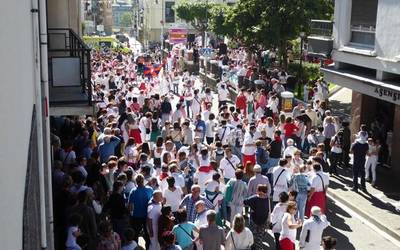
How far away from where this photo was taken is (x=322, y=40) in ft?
65.6

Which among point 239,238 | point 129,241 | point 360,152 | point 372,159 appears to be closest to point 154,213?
point 129,241

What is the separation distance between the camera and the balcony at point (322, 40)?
19.8 metres

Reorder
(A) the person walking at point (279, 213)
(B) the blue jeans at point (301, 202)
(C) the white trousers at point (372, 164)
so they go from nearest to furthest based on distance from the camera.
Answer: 1. (A) the person walking at point (279, 213)
2. (B) the blue jeans at point (301, 202)
3. (C) the white trousers at point (372, 164)

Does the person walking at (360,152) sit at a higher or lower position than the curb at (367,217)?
higher

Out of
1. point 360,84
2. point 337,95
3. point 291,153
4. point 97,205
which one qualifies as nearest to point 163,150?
point 291,153

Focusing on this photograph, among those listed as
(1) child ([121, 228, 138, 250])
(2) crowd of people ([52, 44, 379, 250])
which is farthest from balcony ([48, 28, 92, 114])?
(1) child ([121, 228, 138, 250])

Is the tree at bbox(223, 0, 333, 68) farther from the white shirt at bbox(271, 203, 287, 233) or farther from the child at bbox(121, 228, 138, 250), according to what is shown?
the child at bbox(121, 228, 138, 250)

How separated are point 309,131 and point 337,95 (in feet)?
40.6

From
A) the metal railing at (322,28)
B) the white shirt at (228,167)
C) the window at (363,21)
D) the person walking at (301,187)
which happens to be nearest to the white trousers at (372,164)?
the window at (363,21)

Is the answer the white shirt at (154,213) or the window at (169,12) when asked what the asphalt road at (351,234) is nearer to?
the white shirt at (154,213)

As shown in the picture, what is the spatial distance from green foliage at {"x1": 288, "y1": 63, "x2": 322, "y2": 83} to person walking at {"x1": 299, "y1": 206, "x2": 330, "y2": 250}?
20.6m

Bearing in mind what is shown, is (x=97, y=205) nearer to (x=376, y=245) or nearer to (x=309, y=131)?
(x=376, y=245)

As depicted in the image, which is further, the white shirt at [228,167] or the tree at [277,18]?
the tree at [277,18]

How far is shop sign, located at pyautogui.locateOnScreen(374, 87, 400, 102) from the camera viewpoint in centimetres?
1536
